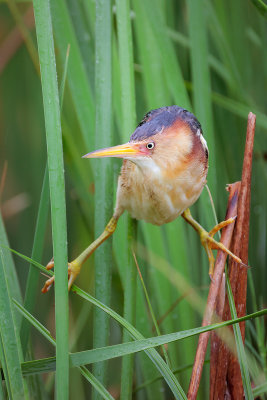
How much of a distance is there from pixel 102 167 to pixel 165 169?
134 mm

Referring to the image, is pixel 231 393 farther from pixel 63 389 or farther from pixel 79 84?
pixel 79 84

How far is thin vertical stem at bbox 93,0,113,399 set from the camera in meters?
1.07

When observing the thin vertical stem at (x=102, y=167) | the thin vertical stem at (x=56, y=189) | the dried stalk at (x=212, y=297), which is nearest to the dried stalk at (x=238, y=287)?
the dried stalk at (x=212, y=297)

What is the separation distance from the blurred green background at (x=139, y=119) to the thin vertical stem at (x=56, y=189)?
224mm

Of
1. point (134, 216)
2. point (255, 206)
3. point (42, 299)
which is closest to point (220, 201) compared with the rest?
point (255, 206)

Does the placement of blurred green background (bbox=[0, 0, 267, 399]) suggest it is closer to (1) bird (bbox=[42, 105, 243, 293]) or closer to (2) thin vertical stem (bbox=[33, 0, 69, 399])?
(1) bird (bbox=[42, 105, 243, 293])

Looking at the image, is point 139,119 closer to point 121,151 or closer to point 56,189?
point 121,151

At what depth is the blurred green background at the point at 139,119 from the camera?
1.32 meters

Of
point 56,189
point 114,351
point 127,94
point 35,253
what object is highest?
point 127,94

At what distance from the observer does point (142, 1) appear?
4.21 ft

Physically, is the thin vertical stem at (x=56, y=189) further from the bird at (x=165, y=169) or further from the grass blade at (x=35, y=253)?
the bird at (x=165, y=169)

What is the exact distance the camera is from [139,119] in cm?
165

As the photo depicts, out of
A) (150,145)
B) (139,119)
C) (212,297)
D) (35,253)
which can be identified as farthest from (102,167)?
(139,119)

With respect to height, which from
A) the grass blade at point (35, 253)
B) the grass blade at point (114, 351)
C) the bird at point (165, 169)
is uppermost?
the bird at point (165, 169)
